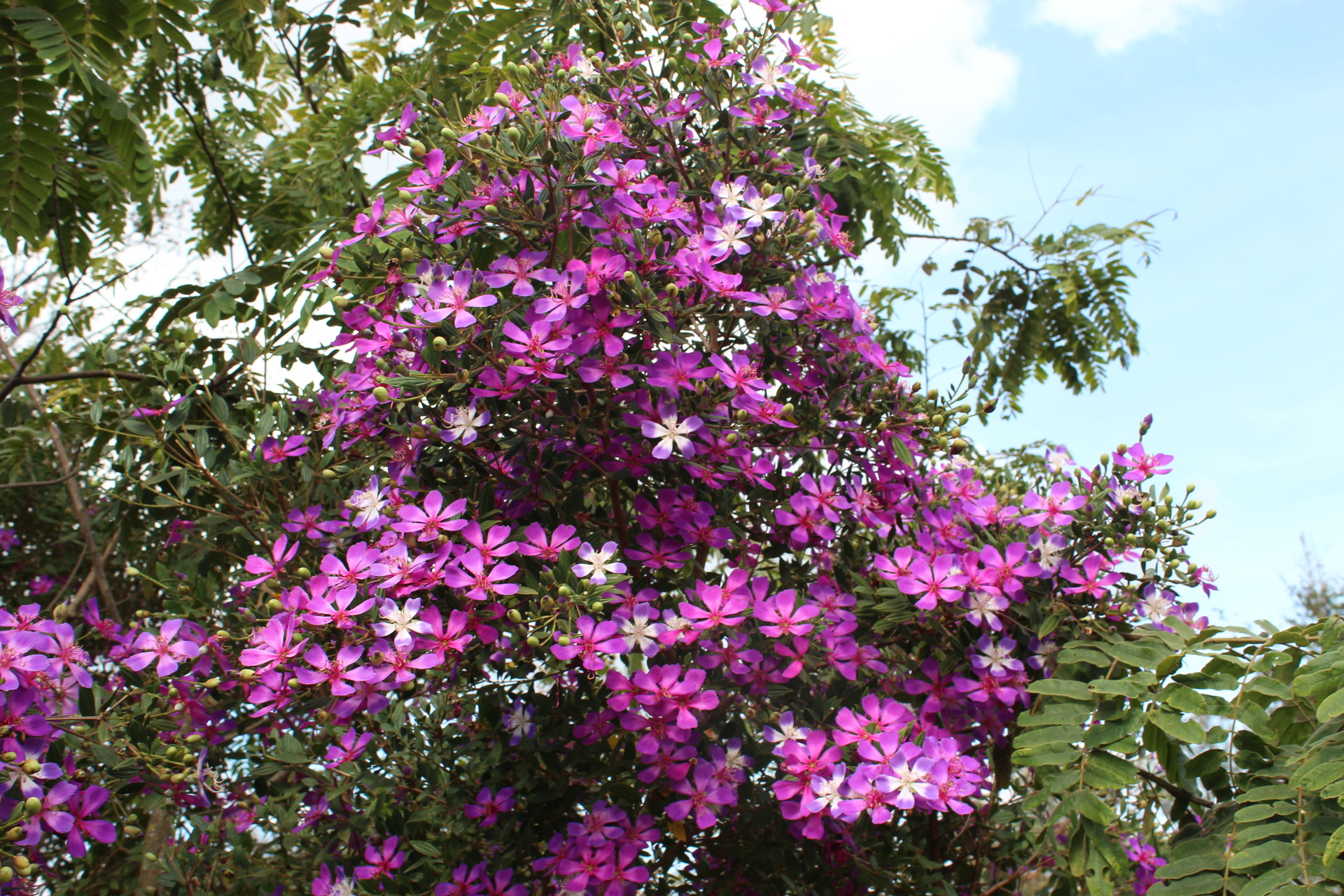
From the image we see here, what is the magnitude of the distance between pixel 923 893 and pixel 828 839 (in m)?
0.25

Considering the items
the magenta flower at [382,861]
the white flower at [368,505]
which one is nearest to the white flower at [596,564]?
the white flower at [368,505]

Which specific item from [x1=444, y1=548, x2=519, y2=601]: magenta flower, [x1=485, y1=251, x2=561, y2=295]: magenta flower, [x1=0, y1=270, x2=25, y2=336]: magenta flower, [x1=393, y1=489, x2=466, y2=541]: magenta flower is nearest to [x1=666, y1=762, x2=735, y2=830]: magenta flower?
[x1=444, y1=548, x2=519, y2=601]: magenta flower

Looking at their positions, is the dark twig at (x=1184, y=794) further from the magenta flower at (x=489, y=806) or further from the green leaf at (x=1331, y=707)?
the magenta flower at (x=489, y=806)

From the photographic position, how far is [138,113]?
2898mm

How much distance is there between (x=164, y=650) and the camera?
1610 mm

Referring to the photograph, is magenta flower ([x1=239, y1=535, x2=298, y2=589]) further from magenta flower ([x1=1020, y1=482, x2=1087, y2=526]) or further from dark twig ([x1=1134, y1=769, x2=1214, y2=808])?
dark twig ([x1=1134, y1=769, x2=1214, y2=808])

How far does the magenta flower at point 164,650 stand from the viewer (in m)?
1.58

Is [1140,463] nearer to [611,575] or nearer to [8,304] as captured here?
[611,575]

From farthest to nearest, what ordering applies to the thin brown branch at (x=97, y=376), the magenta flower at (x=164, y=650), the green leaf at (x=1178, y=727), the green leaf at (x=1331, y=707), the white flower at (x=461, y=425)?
the thin brown branch at (x=97, y=376)
the magenta flower at (x=164, y=650)
the white flower at (x=461, y=425)
the green leaf at (x=1178, y=727)
the green leaf at (x=1331, y=707)

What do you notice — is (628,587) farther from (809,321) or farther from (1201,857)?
(1201,857)

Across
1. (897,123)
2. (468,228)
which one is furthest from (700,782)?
(897,123)

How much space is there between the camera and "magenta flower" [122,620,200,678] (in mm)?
1581

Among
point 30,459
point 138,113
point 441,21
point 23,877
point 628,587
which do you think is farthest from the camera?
point 30,459

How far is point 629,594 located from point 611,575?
12 cm
